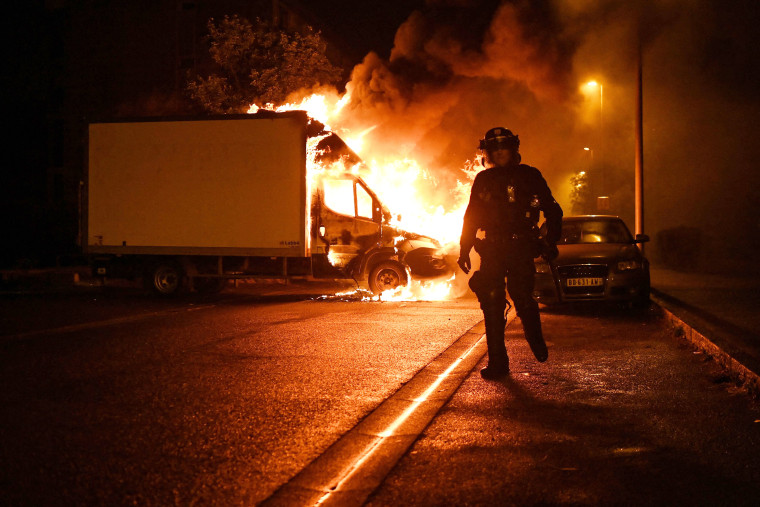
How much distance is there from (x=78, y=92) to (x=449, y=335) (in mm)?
29718

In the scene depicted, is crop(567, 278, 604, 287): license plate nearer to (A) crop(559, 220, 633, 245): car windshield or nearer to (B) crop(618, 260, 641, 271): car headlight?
(B) crop(618, 260, 641, 271): car headlight

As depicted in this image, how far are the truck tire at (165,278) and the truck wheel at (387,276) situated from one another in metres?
3.87

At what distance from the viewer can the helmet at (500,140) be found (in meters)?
6.27

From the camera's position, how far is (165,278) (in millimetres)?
15039

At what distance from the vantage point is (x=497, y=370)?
6.28 metres

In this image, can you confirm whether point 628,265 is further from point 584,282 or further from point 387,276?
point 387,276

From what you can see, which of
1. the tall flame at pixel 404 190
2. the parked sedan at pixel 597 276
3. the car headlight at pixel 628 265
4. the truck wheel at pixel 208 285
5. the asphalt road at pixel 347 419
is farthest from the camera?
the truck wheel at pixel 208 285

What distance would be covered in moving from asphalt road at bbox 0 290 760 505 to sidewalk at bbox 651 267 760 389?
23cm

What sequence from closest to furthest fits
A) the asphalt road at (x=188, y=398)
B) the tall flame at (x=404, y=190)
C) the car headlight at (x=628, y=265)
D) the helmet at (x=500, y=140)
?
the asphalt road at (x=188, y=398), the helmet at (x=500, y=140), the car headlight at (x=628, y=265), the tall flame at (x=404, y=190)

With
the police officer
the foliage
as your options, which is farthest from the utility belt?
the foliage

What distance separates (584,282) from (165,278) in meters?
8.25

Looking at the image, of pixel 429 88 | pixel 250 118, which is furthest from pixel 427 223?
pixel 429 88

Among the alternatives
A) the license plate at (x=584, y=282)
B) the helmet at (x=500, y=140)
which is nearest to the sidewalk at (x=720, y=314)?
the license plate at (x=584, y=282)

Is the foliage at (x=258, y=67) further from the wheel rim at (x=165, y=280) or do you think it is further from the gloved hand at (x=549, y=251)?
the gloved hand at (x=549, y=251)
